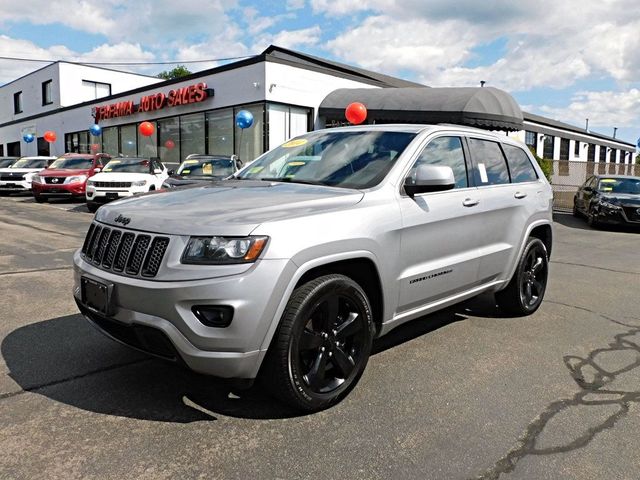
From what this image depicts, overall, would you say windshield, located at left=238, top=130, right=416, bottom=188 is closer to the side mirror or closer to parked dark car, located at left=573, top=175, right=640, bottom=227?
the side mirror

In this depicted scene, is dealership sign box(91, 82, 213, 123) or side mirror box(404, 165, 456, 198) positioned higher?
dealership sign box(91, 82, 213, 123)

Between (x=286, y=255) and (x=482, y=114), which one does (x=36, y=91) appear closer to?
(x=482, y=114)

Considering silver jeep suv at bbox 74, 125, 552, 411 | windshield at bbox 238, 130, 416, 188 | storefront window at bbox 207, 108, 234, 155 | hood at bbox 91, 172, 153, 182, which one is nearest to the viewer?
silver jeep suv at bbox 74, 125, 552, 411

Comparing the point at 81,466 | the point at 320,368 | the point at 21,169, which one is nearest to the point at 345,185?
the point at 320,368

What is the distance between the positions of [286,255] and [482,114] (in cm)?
1708

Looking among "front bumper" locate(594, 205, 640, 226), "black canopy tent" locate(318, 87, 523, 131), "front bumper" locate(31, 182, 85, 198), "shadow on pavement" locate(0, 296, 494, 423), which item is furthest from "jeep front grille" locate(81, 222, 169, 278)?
"black canopy tent" locate(318, 87, 523, 131)

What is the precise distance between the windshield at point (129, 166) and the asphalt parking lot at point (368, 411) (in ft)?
35.4

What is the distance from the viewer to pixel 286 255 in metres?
2.79

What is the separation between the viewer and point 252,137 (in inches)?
808

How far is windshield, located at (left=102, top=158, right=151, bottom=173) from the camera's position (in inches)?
601

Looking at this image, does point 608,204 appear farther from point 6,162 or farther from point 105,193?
point 6,162

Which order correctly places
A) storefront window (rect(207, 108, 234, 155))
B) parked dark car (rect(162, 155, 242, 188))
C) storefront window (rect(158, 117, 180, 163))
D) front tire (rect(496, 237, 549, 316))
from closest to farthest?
front tire (rect(496, 237, 549, 316)), parked dark car (rect(162, 155, 242, 188)), storefront window (rect(207, 108, 234, 155)), storefront window (rect(158, 117, 180, 163))

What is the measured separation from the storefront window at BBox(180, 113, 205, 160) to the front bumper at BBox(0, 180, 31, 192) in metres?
6.54

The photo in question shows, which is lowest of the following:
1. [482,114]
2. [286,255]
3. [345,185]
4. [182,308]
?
[182,308]
